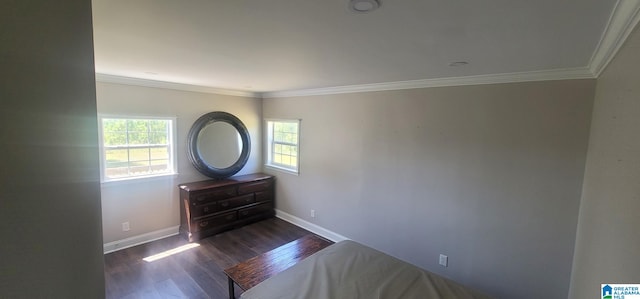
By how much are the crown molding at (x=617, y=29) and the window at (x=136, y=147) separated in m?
4.51

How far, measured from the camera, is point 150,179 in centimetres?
383

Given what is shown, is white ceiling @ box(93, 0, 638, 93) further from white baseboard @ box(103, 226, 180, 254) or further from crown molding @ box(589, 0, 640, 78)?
white baseboard @ box(103, 226, 180, 254)

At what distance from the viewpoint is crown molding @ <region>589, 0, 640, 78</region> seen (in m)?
1.01

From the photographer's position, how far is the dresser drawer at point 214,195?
12.8 ft

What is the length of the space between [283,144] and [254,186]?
36.2 inches

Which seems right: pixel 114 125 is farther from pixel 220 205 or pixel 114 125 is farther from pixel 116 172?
pixel 220 205

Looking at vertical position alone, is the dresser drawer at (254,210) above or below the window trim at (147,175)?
below

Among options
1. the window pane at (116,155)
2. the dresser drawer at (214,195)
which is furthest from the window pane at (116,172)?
the dresser drawer at (214,195)

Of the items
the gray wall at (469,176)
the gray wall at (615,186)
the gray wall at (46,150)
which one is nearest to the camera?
the gray wall at (46,150)

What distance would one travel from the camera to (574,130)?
7.13 feet

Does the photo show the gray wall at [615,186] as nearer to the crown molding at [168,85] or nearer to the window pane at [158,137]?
the crown molding at [168,85]

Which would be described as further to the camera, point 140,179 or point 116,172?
point 140,179

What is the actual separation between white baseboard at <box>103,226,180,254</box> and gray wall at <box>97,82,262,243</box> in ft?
0.15

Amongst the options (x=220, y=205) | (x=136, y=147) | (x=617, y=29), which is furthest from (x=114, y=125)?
(x=617, y=29)
